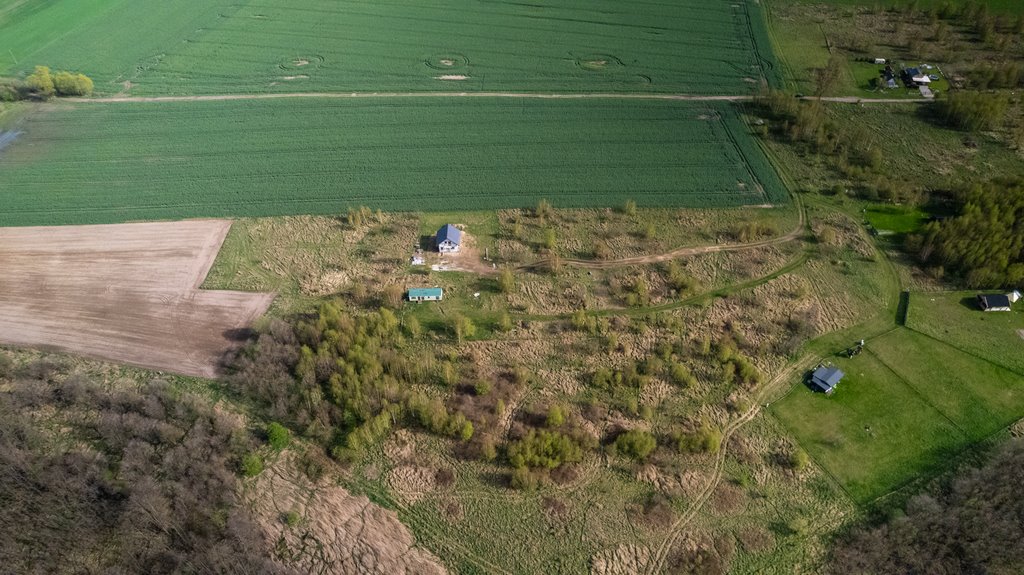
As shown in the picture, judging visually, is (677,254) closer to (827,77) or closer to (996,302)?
(996,302)

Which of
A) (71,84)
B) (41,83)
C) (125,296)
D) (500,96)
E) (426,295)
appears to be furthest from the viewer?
(500,96)

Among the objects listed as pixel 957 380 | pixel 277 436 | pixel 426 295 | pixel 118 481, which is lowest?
pixel 118 481

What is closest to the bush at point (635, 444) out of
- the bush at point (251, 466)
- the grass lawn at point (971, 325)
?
the bush at point (251, 466)

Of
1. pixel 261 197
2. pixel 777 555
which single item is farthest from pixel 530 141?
pixel 777 555

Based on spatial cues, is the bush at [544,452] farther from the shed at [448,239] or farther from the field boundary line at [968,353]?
the field boundary line at [968,353]

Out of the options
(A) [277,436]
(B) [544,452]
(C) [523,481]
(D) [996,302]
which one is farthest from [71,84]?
(D) [996,302]

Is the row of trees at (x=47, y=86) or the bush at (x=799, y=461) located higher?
the row of trees at (x=47, y=86)
